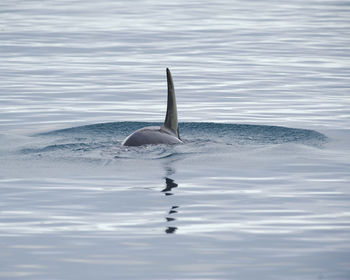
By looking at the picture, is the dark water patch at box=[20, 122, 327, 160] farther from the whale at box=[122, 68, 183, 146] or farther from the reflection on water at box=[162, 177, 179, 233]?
the reflection on water at box=[162, 177, 179, 233]

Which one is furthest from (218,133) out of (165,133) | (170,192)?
(170,192)

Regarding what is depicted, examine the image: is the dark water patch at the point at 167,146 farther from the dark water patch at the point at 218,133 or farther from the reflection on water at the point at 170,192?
the reflection on water at the point at 170,192

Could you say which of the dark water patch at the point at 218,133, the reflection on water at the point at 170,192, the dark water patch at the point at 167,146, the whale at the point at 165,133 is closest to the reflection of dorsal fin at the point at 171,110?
the whale at the point at 165,133

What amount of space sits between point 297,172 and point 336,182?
0.84m

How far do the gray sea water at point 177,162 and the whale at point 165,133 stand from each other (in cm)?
20

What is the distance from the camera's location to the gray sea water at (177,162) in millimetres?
9594

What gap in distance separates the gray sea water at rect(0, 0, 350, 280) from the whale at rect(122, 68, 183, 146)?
20cm

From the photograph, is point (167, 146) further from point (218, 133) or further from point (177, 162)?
point (218, 133)

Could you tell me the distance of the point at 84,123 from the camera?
62.0ft

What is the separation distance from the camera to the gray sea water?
959 centimetres

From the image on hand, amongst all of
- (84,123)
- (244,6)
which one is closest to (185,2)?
(244,6)

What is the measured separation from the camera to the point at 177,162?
47.7 feet

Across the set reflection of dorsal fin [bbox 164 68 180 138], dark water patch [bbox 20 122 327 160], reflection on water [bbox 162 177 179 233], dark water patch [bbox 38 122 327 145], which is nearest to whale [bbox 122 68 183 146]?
reflection of dorsal fin [bbox 164 68 180 138]

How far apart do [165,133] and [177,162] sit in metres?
1.17
